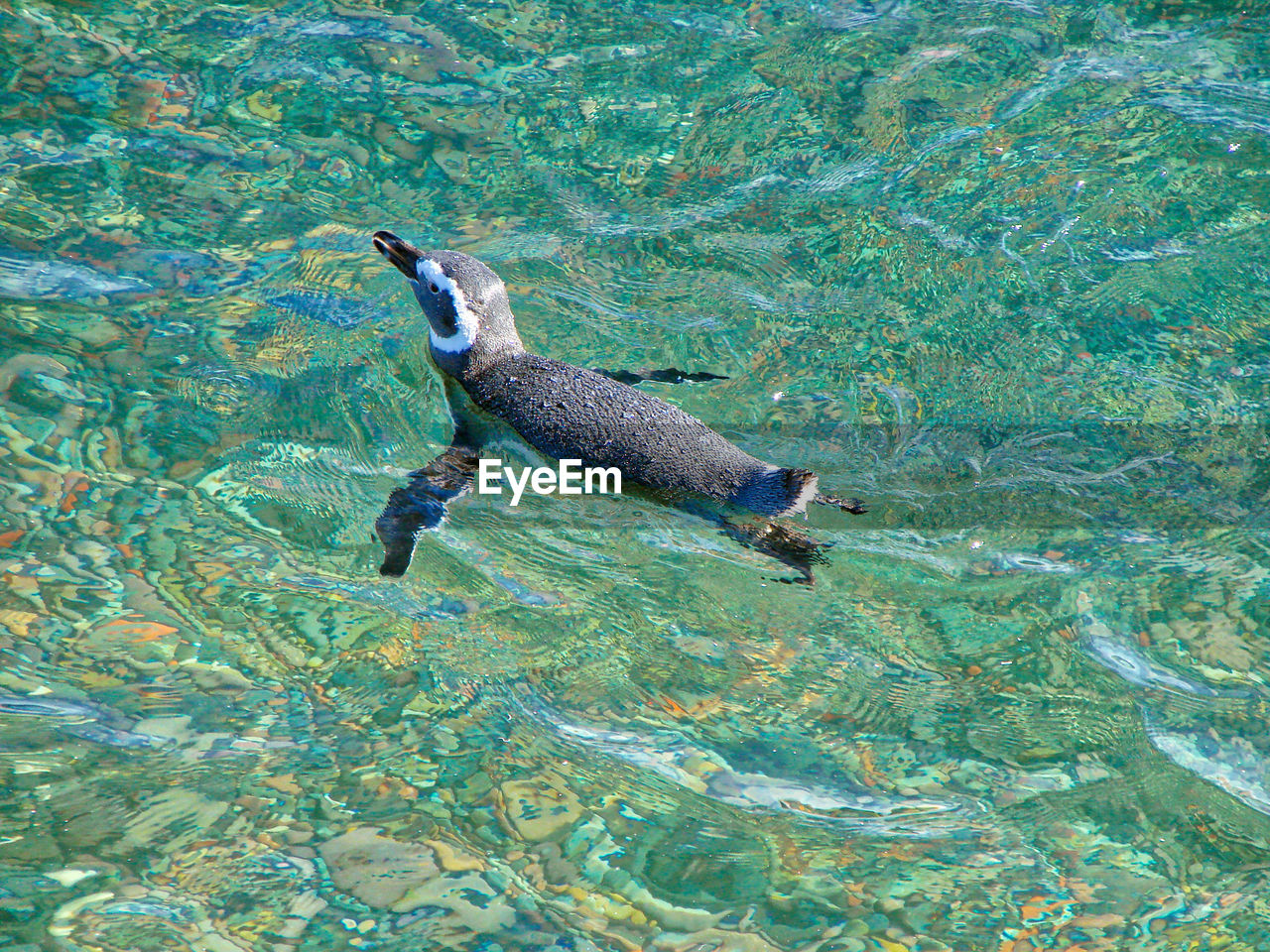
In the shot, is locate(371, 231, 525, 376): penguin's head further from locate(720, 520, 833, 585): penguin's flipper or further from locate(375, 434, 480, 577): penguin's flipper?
locate(720, 520, 833, 585): penguin's flipper

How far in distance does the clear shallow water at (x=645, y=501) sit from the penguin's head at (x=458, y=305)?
0.28 m

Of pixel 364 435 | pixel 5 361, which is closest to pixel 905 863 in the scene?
pixel 364 435

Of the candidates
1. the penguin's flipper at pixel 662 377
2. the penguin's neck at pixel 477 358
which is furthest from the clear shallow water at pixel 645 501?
the penguin's neck at pixel 477 358

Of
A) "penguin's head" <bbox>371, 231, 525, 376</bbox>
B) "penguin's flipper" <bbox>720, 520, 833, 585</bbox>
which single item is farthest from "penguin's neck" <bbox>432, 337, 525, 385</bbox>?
"penguin's flipper" <bbox>720, 520, 833, 585</bbox>

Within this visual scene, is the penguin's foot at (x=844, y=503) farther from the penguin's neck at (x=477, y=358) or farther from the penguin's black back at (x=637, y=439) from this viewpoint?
the penguin's neck at (x=477, y=358)

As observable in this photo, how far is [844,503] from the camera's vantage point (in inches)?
147

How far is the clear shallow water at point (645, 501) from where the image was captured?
280 centimetres

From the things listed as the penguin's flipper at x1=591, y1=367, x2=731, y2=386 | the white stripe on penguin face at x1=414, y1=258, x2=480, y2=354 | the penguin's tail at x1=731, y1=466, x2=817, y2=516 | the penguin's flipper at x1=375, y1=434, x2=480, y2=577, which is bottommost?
the penguin's flipper at x1=375, y1=434, x2=480, y2=577

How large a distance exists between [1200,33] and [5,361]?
6301 millimetres

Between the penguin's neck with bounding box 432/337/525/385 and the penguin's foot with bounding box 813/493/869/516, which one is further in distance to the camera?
the penguin's neck with bounding box 432/337/525/385

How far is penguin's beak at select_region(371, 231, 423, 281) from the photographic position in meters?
4.47

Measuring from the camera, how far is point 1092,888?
109 inches

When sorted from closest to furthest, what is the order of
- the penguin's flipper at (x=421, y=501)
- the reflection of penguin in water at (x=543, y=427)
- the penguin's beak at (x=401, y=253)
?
the reflection of penguin in water at (x=543, y=427)
the penguin's flipper at (x=421, y=501)
the penguin's beak at (x=401, y=253)

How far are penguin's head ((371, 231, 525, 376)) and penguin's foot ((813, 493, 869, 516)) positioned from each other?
4.73 ft
